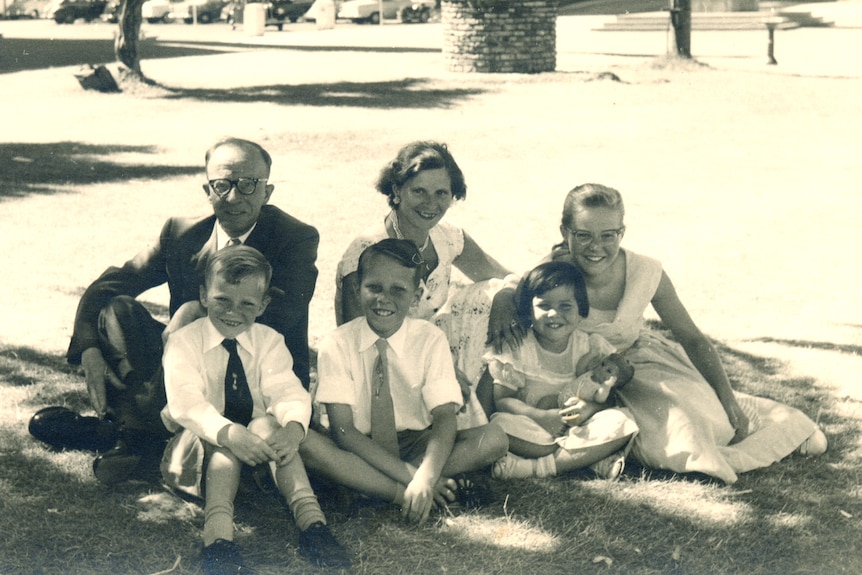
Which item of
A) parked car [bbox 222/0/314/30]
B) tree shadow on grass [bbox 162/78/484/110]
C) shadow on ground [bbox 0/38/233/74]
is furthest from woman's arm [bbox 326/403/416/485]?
parked car [bbox 222/0/314/30]

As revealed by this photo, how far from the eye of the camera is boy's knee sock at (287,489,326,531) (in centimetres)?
369

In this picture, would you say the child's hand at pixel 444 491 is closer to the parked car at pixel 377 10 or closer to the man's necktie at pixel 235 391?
the man's necktie at pixel 235 391

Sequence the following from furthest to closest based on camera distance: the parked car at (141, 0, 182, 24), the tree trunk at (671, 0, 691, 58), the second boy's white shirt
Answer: the parked car at (141, 0, 182, 24) < the tree trunk at (671, 0, 691, 58) < the second boy's white shirt

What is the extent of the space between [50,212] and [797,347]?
6797 mm

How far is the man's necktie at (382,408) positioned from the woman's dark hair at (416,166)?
33.2 inches

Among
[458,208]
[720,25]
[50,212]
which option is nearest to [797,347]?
[458,208]

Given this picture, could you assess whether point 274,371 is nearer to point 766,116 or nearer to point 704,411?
point 704,411

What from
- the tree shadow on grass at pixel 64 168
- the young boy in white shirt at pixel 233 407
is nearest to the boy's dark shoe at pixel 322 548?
the young boy in white shirt at pixel 233 407

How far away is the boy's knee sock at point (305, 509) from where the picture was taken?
3.69 m

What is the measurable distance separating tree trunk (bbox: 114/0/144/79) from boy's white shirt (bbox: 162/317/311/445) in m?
16.4

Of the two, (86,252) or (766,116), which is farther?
(766,116)

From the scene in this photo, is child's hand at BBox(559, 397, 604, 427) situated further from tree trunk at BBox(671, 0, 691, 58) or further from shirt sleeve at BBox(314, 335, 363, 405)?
tree trunk at BBox(671, 0, 691, 58)

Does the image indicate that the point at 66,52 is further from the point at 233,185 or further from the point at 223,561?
the point at 223,561

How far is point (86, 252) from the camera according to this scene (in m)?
8.67
